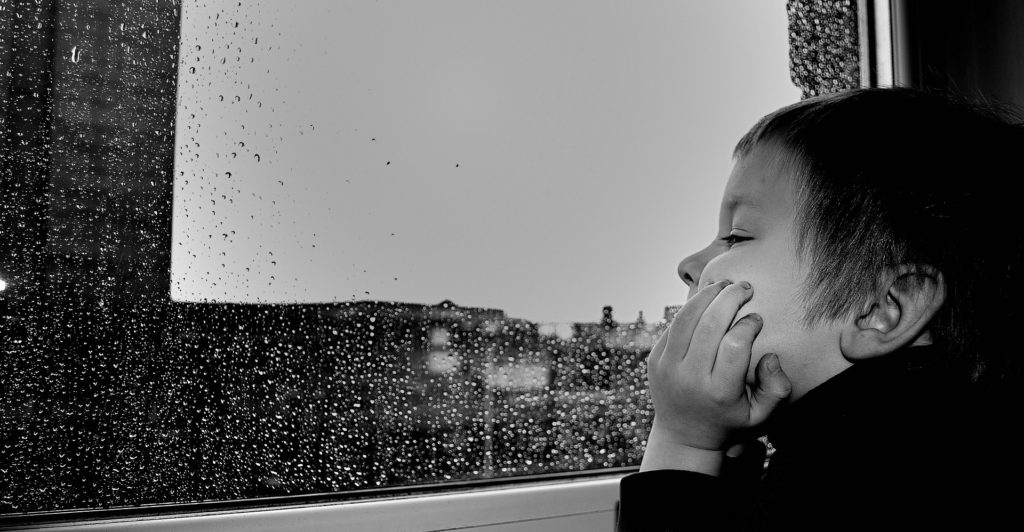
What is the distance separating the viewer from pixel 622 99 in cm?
92

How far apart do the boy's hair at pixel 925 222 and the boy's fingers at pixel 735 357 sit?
6cm

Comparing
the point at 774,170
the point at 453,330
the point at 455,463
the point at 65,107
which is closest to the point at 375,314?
the point at 453,330

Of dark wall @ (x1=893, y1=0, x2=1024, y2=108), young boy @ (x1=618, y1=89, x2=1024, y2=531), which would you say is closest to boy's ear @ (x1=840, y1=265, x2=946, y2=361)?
young boy @ (x1=618, y1=89, x2=1024, y2=531)

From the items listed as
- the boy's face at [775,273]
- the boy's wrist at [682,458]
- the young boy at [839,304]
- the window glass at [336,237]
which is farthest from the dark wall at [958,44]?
the boy's wrist at [682,458]

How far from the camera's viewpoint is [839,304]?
611 millimetres

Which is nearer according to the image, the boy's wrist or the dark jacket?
the dark jacket

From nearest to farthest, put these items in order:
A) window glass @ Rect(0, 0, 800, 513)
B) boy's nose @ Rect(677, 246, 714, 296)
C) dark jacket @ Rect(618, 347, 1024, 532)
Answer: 1. dark jacket @ Rect(618, 347, 1024, 532)
2. window glass @ Rect(0, 0, 800, 513)
3. boy's nose @ Rect(677, 246, 714, 296)

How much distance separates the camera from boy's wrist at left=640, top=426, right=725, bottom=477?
0.63 metres

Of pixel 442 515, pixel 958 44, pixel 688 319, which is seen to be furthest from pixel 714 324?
pixel 958 44

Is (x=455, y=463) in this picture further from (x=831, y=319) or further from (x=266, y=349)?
(x=831, y=319)

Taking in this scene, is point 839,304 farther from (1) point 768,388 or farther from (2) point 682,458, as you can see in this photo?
(2) point 682,458

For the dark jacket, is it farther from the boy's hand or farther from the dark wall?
the dark wall

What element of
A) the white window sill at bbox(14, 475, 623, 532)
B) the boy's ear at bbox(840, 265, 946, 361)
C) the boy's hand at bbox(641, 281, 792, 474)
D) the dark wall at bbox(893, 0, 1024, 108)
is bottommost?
the white window sill at bbox(14, 475, 623, 532)

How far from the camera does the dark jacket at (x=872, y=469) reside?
466mm
